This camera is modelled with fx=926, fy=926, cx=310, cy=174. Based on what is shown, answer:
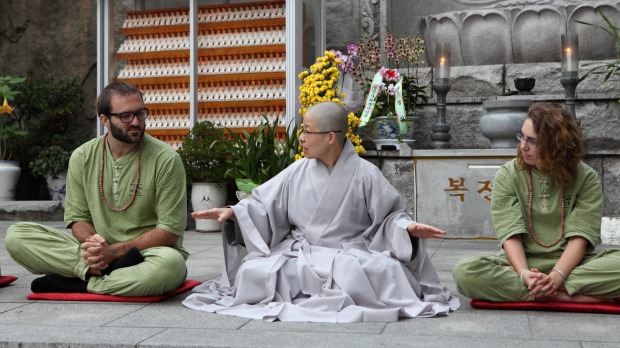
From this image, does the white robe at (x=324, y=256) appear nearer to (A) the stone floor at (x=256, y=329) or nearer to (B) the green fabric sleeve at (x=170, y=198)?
(A) the stone floor at (x=256, y=329)

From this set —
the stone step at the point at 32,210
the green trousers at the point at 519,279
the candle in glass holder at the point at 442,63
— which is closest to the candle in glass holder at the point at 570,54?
the candle in glass holder at the point at 442,63

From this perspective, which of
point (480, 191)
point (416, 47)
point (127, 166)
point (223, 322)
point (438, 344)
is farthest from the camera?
point (416, 47)

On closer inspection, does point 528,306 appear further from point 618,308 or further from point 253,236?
point 253,236

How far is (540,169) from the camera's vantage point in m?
4.94

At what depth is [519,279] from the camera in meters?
4.82

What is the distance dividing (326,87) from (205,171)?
154 cm

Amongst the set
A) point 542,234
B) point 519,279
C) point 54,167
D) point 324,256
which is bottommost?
point 519,279

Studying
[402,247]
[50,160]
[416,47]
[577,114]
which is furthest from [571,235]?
[50,160]

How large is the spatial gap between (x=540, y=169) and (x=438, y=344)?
1394mm

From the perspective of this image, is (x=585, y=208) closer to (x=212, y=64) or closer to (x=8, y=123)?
(x=212, y=64)

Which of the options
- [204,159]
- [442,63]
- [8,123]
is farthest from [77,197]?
[8,123]

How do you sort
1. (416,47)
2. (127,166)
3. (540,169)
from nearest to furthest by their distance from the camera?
1. (540,169)
2. (127,166)
3. (416,47)

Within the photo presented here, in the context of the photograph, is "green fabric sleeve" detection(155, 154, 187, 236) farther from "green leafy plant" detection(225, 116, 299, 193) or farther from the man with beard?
"green leafy plant" detection(225, 116, 299, 193)

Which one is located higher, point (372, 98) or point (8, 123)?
point (372, 98)
